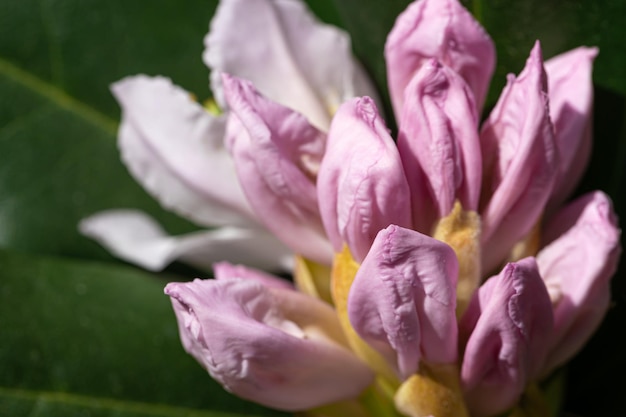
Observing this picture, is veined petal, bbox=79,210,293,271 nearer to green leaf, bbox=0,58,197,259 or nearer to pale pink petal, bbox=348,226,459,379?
green leaf, bbox=0,58,197,259

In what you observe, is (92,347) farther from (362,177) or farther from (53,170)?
(362,177)

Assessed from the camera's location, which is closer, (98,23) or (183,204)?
(183,204)

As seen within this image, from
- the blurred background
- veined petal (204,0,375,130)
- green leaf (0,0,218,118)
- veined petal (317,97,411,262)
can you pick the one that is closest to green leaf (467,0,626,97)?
the blurred background

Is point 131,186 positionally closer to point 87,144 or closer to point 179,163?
point 87,144

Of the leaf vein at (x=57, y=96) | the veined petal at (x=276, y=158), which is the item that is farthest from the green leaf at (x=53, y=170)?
the veined petal at (x=276, y=158)

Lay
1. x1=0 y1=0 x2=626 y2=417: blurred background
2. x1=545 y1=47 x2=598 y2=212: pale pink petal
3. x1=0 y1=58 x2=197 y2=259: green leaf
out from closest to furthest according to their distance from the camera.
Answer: x1=545 y1=47 x2=598 y2=212: pale pink petal, x1=0 y1=0 x2=626 y2=417: blurred background, x1=0 y1=58 x2=197 y2=259: green leaf

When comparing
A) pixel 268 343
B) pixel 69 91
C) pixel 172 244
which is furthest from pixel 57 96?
pixel 268 343

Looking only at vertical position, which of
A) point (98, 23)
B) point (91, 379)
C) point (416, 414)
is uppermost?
point (98, 23)

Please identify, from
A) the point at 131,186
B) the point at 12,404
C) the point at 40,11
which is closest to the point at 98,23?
→ the point at 40,11
